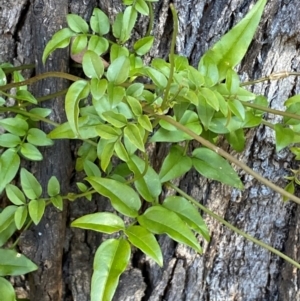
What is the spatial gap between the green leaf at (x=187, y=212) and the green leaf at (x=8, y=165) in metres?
0.29

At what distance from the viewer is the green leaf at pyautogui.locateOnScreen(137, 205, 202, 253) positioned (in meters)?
0.78

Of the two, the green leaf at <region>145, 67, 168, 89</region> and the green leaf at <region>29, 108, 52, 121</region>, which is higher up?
the green leaf at <region>145, 67, 168, 89</region>

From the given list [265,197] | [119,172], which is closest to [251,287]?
[265,197]

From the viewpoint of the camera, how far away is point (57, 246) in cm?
101

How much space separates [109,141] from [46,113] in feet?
0.61

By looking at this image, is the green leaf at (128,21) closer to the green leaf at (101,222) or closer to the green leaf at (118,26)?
the green leaf at (118,26)

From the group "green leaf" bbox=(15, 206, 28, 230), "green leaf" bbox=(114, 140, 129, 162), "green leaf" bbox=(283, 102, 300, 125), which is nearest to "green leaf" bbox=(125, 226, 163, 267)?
"green leaf" bbox=(114, 140, 129, 162)

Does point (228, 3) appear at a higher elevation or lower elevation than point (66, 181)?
higher

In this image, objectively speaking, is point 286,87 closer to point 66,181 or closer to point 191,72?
point 191,72

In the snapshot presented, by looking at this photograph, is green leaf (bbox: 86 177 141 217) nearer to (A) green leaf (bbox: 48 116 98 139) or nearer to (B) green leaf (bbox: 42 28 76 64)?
(A) green leaf (bbox: 48 116 98 139)

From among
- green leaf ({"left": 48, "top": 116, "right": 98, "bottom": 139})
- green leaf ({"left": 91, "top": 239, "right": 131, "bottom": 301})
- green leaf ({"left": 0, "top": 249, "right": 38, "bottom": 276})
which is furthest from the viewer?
green leaf ({"left": 0, "top": 249, "right": 38, "bottom": 276})

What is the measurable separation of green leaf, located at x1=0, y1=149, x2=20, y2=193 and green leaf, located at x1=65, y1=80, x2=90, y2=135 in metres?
0.19

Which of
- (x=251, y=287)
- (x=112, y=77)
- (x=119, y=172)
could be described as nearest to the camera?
(x=112, y=77)

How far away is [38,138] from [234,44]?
40 cm
